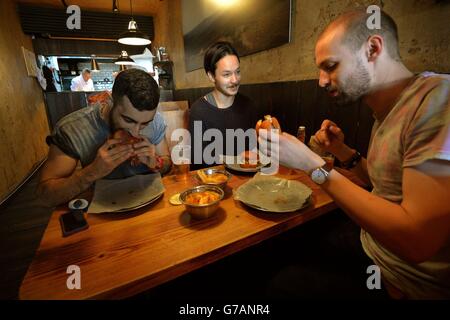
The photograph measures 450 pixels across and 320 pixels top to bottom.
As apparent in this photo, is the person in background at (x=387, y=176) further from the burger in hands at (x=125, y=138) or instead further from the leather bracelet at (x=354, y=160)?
the burger in hands at (x=125, y=138)

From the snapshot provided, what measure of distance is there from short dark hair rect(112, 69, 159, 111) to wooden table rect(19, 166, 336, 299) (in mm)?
511

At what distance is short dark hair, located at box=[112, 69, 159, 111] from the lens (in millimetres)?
1135

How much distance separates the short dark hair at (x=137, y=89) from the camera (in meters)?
1.13

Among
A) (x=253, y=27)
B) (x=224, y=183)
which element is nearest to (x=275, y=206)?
(x=224, y=183)

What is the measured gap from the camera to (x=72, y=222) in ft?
2.92

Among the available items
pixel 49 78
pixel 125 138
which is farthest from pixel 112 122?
pixel 49 78

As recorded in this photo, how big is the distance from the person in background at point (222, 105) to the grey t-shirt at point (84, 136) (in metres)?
0.84

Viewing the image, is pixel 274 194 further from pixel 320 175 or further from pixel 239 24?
pixel 239 24

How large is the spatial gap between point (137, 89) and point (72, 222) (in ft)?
2.22

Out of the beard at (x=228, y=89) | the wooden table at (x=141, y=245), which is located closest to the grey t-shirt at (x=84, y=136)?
the wooden table at (x=141, y=245)

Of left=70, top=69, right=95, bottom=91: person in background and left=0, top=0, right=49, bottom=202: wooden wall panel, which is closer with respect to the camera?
left=0, top=0, right=49, bottom=202: wooden wall panel

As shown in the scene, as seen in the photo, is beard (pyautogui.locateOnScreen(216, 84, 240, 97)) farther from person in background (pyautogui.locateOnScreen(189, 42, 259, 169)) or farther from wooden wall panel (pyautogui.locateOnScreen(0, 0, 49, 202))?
wooden wall panel (pyautogui.locateOnScreen(0, 0, 49, 202))

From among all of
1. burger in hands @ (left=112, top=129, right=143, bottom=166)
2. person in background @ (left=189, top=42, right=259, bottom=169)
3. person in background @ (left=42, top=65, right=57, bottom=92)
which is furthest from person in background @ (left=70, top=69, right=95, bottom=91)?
burger in hands @ (left=112, top=129, right=143, bottom=166)
